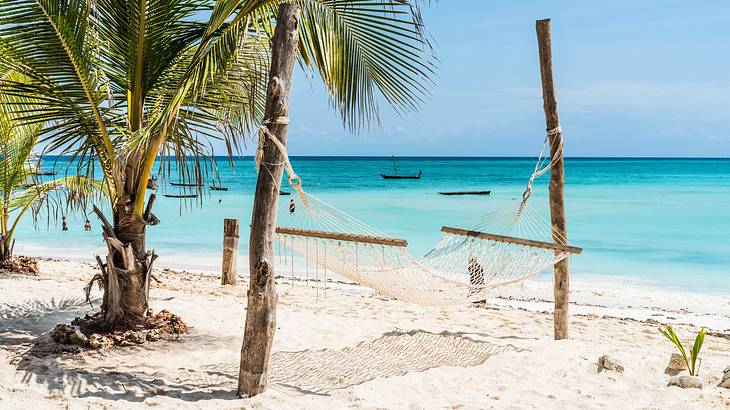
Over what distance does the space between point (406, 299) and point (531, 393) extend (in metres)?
0.97

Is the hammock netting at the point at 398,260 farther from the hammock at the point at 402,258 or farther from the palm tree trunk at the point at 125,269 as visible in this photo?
the palm tree trunk at the point at 125,269

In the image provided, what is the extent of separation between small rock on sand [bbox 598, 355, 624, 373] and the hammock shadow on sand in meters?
0.53

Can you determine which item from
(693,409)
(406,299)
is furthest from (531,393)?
(406,299)

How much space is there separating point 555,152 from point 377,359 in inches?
62.3

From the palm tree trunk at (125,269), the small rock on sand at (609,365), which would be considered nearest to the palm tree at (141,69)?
the palm tree trunk at (125,269)

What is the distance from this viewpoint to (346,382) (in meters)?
3.09

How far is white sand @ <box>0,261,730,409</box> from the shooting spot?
283 cm

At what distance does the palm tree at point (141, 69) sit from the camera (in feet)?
10.0

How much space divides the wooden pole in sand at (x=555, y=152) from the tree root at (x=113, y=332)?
224cm

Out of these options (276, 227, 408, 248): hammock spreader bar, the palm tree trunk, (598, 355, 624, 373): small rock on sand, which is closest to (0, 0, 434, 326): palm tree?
the palm tree trunk

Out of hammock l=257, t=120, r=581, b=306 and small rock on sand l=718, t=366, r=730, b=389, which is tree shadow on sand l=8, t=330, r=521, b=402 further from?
small rock on sand l=718, t=366, r=730, b=389

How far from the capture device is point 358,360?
3504 millimetres

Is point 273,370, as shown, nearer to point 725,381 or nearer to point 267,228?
point 267,228

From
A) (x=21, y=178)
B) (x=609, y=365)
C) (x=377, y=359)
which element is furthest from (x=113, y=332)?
(x=609, y=365)
